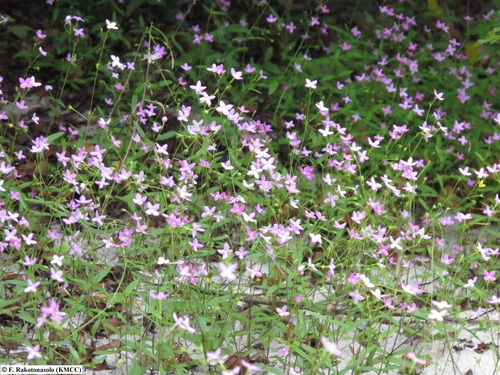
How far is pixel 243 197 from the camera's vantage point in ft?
10.8

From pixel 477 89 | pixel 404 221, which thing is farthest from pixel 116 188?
pixel 477 89

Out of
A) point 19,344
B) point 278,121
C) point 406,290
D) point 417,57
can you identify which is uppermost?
point 417,57

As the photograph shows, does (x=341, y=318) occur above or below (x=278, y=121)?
below

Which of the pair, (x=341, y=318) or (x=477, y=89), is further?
(x=477, y=89)

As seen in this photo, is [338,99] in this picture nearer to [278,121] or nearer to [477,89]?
[278,121]

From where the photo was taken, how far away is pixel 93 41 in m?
5.69

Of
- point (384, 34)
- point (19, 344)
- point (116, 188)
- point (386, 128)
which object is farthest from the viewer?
point (384, 34)

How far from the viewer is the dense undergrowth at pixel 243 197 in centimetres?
281

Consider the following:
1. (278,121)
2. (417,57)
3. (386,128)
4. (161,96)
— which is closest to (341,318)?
(386,128)

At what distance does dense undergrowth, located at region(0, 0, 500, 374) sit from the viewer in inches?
111

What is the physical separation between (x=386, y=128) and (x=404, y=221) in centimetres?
113

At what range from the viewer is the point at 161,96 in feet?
17.4

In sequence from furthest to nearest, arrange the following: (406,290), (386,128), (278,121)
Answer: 1. (278,121)
2. (386,128)
3. (406,290)

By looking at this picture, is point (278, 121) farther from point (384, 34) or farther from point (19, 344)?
point (19, 344)
